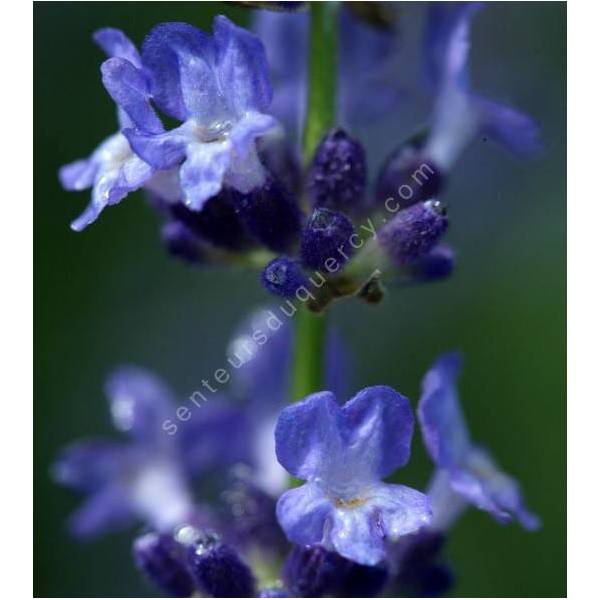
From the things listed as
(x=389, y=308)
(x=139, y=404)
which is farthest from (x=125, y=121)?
(x=389, y=308)

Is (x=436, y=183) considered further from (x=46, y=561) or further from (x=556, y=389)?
(x=46, y=561)

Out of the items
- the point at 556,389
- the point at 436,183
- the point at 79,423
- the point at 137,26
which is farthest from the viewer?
the point at 79,423

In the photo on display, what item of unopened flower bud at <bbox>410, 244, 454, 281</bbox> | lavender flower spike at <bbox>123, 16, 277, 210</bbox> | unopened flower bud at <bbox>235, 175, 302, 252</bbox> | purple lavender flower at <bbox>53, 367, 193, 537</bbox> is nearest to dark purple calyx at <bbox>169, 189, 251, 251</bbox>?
unopened flower bud at <bbox>235, 175, 302, 252</bbox>

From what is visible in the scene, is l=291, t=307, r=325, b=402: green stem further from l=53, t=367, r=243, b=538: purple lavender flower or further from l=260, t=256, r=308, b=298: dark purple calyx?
l=53, t=367, r=243, b=538: purple lavender flower

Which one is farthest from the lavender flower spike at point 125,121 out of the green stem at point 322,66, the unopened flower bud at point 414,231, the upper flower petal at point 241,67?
the unopened flower bud at point 414,231

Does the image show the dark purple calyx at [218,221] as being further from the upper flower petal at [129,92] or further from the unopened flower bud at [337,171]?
the upper flower petal at [129,92]

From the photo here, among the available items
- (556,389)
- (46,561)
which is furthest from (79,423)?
(556,389)
